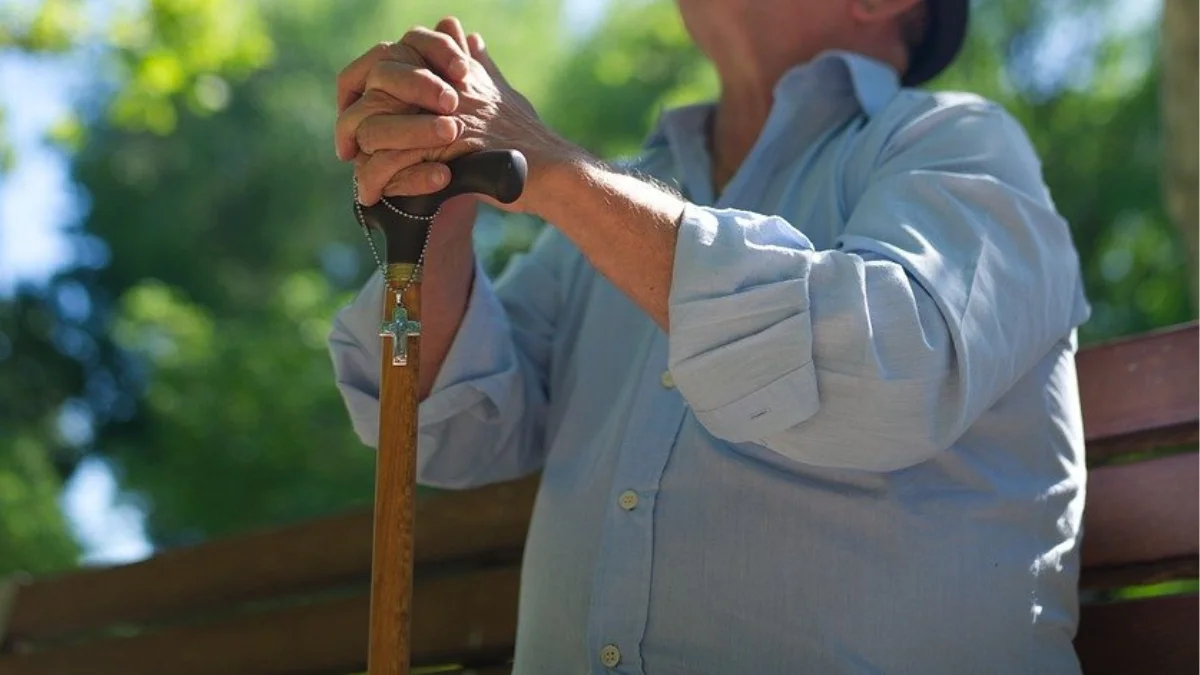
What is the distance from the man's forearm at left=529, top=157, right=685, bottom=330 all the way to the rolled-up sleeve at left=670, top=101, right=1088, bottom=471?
0.03m

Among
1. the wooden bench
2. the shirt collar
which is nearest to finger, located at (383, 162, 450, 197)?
the shirt collar

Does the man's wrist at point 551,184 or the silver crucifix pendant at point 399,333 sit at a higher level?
the man's wrist at point 551,184

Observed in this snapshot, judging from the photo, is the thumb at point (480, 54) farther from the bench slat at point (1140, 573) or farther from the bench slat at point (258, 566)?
the bench slat at point (1140, 573)

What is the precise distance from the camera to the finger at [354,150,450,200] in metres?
1.75

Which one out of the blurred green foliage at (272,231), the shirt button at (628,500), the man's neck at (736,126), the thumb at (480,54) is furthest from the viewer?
the blurred green foliage at (272,231)

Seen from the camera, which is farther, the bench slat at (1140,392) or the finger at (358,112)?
the bench slat at (1140,392)

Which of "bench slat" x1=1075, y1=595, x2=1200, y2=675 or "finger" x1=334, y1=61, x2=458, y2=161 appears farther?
"bench slat" x1=1075, y1=595, x2=1200, y2=675

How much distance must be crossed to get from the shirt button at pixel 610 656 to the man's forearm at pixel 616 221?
0.44 metres

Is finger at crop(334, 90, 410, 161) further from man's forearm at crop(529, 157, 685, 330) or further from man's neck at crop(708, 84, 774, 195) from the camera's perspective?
man's neck at crop(708, 84, 774, 195)

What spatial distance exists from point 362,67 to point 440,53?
0.32ft

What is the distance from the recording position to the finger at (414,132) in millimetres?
1758

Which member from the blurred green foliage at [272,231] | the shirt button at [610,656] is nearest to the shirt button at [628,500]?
the shirt button at [610,656]

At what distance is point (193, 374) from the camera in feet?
38.8

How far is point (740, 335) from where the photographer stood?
1.79 metres
